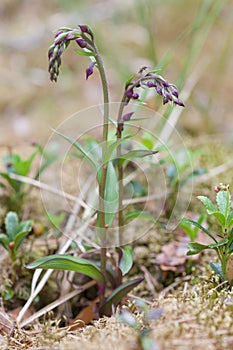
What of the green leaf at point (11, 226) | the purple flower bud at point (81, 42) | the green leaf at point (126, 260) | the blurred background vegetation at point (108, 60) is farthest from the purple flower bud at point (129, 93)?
the blurred background vegetation at point (108, 60)

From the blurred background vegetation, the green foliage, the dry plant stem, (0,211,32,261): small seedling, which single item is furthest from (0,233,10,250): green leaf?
the blurred background vegetation

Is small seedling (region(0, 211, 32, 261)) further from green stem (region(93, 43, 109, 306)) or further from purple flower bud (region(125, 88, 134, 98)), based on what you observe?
purple flower bud (region(125, 88, 134, 98))

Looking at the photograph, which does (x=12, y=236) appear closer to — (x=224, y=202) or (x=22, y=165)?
(x=22, y=165)

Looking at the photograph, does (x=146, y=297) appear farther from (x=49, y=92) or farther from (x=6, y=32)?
(x=6, y=32)

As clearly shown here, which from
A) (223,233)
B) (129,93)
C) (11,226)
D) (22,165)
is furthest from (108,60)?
(223,233)

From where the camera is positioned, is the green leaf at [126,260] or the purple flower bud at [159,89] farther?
the green leaf at [126,260]

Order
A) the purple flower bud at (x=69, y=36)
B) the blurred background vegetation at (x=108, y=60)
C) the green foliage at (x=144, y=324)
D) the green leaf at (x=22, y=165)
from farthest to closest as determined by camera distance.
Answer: the blurred background vegetation at (x=108, y=60) → the green leaf at (x=22, y=165) → the purple flower bud at (x=69, y=36) → the green foliage at (x=144, y=324)

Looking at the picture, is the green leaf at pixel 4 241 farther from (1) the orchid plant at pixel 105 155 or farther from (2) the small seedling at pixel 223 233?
A: (2) the small seedling at pixel 223 233
